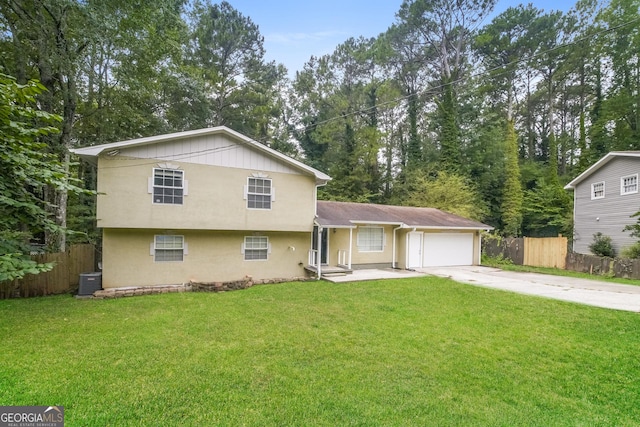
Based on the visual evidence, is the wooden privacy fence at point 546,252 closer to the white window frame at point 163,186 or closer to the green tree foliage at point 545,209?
the green tree foliage at point 545,209

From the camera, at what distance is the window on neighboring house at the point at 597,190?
663 inches

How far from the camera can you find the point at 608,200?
16328 mm

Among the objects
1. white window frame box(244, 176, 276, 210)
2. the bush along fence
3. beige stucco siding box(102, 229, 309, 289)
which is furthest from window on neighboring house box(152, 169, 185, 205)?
the bush along fence

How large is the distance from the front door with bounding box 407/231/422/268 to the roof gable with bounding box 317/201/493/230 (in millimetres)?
624

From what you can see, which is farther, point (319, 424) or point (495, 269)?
point (495, 269)

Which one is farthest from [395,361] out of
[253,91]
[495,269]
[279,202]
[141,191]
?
[253,91]

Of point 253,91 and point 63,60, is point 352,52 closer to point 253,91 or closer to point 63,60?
point 253,91

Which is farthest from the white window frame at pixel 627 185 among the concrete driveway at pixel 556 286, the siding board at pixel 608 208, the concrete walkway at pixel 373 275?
the concrete walkway at pixel 373 275

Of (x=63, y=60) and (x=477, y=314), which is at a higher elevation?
(x=63, y=60)

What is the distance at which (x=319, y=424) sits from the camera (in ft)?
10.0

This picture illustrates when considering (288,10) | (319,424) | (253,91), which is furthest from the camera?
(253,91)

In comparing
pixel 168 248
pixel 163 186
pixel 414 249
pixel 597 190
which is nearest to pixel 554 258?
pixel 597 190

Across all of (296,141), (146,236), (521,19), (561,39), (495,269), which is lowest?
(495,269)

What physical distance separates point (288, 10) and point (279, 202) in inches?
396
